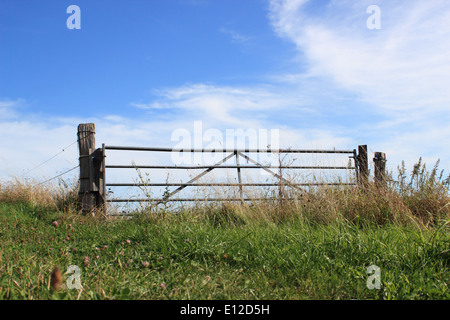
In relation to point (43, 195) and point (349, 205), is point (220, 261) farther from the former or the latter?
point (43, 195)

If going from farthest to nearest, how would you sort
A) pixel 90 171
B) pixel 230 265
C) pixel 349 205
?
pixel 90 171, pixel 349 205, pixel 230 265

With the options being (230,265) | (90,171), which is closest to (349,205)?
(230,265)

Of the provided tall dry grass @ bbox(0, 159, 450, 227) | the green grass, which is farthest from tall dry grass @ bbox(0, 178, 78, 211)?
the green grass

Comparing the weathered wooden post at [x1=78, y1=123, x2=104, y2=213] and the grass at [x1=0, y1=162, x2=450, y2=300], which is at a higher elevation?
the weathered wooden post at [x1=78, y1=123, x2=104, y2=213]

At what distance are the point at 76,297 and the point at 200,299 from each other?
884 mm

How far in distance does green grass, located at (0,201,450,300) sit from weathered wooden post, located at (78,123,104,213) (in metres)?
2.23

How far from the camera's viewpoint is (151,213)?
512 centimetres

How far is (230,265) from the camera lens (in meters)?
3.55

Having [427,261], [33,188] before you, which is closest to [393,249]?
[427,261]

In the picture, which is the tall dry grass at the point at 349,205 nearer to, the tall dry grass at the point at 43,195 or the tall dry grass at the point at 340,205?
the tall dry grass at the point at 340,205

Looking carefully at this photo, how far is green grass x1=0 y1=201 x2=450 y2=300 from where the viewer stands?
9.24 ft

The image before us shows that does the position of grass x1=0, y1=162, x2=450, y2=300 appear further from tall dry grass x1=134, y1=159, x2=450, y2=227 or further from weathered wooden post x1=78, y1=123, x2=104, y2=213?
weathered wooden post x1=78, y1=123, x2=104, y2=213

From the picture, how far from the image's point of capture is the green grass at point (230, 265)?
9.24ft

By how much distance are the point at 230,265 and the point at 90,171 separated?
Result: 4446 millimetres
